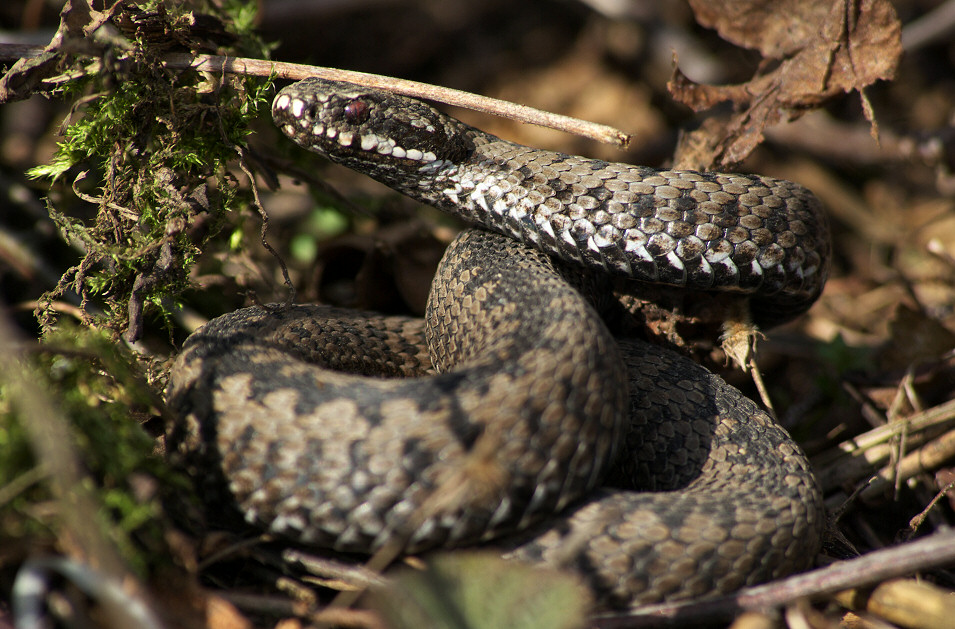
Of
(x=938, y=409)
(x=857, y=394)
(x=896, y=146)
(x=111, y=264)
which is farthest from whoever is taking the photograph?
(x=896, y=146)

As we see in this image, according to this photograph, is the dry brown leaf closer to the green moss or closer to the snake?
the snake

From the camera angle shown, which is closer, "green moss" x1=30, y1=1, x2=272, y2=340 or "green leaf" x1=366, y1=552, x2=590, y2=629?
"green leaf" x1=366, y1=552, x2=590, y2=629

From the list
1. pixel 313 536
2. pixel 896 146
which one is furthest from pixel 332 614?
pixel 896 146

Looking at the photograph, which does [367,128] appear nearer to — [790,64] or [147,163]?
[147,163]

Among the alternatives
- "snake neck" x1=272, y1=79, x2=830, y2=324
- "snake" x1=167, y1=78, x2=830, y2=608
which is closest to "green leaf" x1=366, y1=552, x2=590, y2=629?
"snake" x1=167, y1=78, x2=830, y2=608

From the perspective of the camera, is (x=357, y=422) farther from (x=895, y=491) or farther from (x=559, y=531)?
(x=895, y=491)

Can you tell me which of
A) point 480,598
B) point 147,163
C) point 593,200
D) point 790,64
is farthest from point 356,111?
point 790,64
